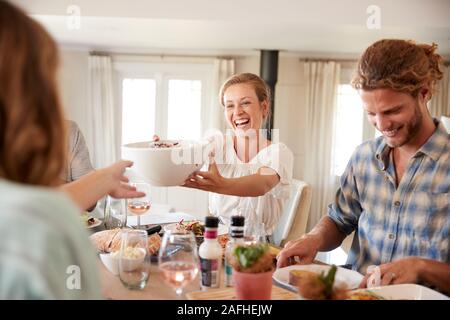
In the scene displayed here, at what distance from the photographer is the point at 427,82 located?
1.32 m

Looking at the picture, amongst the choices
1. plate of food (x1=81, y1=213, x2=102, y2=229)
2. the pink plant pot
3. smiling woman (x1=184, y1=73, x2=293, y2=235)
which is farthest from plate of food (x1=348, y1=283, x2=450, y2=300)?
plate of food (x1=81, y1=213, x2=102, y2=229)

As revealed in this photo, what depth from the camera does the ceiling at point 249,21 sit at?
2.92 meters

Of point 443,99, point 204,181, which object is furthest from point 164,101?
point 204,181

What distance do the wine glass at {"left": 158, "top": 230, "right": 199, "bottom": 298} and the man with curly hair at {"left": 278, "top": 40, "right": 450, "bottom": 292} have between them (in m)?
0.35

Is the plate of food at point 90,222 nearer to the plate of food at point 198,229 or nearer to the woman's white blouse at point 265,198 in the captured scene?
the plate of food at point 198,229

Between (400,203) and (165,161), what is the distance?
73 centimetres

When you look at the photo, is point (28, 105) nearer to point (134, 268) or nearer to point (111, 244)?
point (134, 268)

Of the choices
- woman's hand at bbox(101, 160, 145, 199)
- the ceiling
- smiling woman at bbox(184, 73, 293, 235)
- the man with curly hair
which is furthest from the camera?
the ceiling

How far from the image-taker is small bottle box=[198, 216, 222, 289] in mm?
1056

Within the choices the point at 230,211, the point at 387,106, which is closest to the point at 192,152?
the point at 387,106

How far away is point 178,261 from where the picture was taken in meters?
1.02

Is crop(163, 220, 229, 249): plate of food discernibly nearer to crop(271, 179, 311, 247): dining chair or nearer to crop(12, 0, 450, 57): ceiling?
crop(271, 179, 311, 247): dining chair

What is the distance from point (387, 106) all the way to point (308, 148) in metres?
3.89
